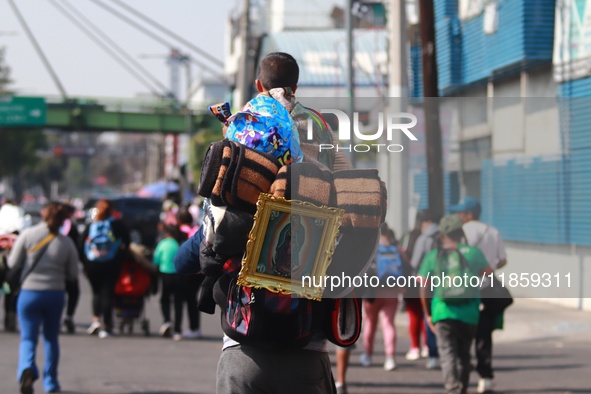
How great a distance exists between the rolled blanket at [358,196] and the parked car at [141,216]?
32536 millimetres

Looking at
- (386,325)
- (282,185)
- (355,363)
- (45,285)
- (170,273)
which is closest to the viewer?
(282,185)

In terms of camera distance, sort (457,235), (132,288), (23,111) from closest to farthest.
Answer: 1. (457,235)
2. (132,288)
3. (23,111)

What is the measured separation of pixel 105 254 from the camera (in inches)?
567

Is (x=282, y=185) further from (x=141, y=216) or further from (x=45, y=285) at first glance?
(x=141, y=216)

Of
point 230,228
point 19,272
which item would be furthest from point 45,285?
point 230,228

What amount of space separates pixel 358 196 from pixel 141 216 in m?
34.7

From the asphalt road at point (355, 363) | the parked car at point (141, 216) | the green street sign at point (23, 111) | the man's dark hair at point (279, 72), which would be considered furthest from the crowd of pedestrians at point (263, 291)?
the green street sign at point (23, 111)

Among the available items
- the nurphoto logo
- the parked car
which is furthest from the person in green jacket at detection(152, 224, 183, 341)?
the parked car

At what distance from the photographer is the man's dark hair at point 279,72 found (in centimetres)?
430

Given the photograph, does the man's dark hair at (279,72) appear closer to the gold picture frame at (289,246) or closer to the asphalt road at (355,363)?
the gold picture frame at (289,246)

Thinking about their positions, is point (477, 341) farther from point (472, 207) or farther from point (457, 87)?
point (457, 87)

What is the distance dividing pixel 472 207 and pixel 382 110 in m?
4.07

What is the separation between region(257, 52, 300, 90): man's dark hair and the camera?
4297 mm

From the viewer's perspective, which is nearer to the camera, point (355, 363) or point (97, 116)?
point (355, 363)
